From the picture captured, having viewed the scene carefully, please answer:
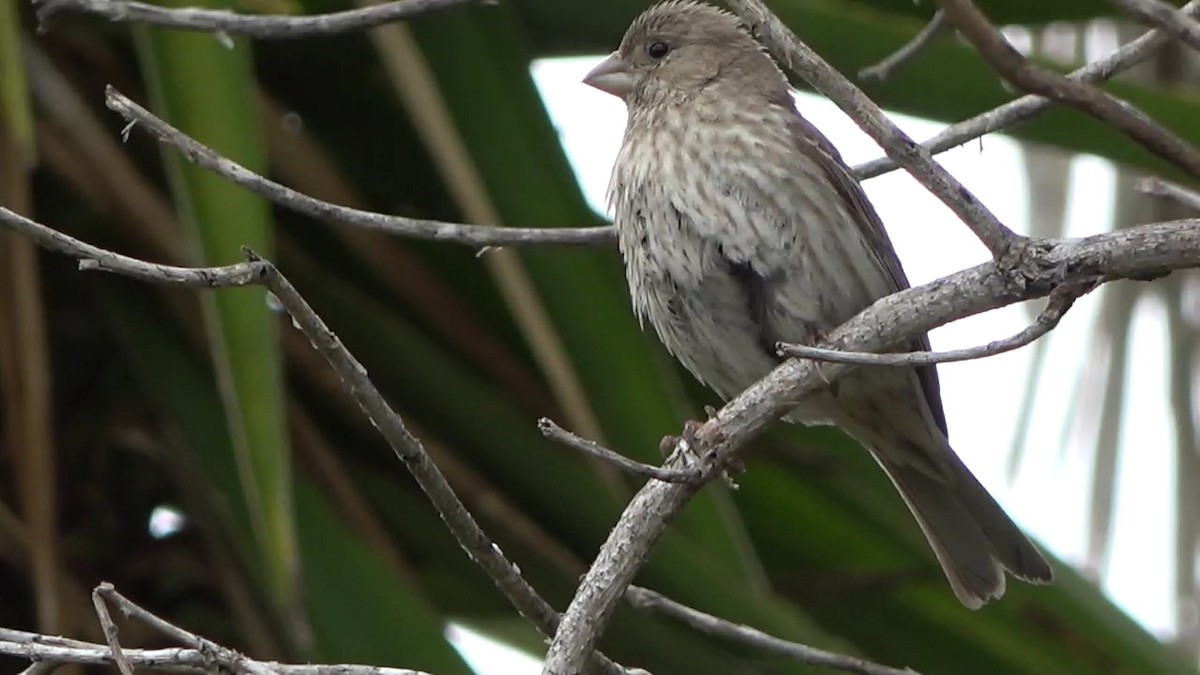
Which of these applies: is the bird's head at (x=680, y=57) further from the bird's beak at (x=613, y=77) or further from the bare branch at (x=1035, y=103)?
the bare branch at (x=1035, y=103)

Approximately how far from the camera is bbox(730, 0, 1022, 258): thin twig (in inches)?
69.3

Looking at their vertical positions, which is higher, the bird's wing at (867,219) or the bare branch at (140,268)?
the bird's wing at (867,219)

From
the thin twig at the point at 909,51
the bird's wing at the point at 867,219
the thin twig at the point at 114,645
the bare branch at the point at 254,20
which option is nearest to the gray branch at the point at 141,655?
the thin twig at the point at 114,645

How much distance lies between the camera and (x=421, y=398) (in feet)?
10.3

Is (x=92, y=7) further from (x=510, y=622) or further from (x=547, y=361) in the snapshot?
(x=510, y=622)

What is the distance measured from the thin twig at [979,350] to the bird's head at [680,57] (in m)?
1.43

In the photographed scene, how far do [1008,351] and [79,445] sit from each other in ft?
6.24

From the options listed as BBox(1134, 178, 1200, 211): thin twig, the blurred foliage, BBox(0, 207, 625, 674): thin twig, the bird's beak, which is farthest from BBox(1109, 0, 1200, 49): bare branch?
the bird's beak

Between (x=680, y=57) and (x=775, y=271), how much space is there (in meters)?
0.71

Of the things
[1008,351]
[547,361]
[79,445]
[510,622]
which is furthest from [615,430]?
[1008,351]

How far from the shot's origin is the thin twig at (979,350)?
1768mm

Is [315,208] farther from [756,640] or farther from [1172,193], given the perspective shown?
[1172,193]

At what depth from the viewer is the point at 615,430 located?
2873 millimetres

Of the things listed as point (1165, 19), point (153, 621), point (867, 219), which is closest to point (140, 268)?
point (153, 621)
